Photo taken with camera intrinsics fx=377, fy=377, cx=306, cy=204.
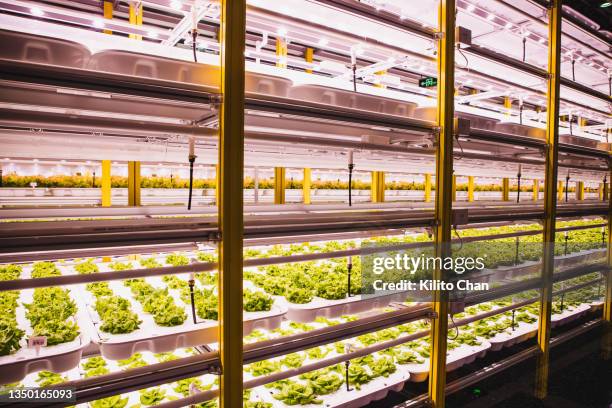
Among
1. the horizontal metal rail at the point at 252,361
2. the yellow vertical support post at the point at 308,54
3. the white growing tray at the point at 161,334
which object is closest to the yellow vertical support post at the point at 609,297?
the horizontal metal rail at the point at 252,361

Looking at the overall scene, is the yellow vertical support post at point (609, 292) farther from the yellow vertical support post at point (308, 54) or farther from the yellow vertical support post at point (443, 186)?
the yellow vertical support post at point (308, 54)

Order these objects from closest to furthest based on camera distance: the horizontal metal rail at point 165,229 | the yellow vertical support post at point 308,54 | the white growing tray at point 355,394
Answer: the horizontal metal rail at point 165,229, the white growing tray at point 355,394, the yellow vertical support post at point 308,54

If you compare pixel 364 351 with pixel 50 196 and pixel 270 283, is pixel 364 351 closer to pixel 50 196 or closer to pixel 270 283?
pixel 270 283

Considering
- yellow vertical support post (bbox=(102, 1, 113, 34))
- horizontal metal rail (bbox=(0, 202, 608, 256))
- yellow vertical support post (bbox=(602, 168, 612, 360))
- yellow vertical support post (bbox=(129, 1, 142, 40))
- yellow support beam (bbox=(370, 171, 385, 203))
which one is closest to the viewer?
horizontal metal rail (bbox=(0, 202, 608, 256))

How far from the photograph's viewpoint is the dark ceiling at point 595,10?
3076 millimetres

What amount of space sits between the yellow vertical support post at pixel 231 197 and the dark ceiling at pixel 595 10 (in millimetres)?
3067

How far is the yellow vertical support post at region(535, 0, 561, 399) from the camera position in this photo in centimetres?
261

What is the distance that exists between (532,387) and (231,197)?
8.50 ft

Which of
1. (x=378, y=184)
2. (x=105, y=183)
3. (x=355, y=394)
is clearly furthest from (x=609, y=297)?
(x=105, y=183)

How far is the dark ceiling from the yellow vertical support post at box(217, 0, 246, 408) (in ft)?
10.1

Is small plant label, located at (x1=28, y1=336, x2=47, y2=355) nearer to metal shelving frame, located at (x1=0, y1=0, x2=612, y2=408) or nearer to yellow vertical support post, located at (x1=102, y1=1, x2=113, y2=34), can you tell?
metal shelving frame, located at (x1=0, y1=0, x2=612, y2=408)

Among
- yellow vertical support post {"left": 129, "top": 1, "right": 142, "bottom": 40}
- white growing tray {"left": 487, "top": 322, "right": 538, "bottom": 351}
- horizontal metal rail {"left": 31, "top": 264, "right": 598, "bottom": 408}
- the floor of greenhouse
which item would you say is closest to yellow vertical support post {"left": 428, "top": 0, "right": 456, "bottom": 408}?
horizontal metal rail {"left": 31, "top": 264, "right": 598, "bottom": 408}

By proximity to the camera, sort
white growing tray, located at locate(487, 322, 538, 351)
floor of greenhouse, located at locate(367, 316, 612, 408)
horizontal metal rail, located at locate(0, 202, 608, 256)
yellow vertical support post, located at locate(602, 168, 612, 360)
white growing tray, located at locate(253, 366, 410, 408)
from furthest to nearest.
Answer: yellow vertical support post, located at locate(602, 168, 612, 360) → white growing tray, located at locate(487, 322, 538, 351) → floor of greenhouse, located at locate(367, 316, 612, 408) → white growing tray, located at locate(253, 366, 410, 408) → horizontal metal rail, located at locate(0, 202, 608, 256)

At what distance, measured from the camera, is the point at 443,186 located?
2.01 m
